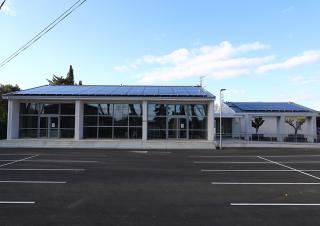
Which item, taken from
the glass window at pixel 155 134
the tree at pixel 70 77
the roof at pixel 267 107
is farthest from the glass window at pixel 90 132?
the tree at pixel 70 77

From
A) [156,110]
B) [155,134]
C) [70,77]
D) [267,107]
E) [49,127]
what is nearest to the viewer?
[155,134]

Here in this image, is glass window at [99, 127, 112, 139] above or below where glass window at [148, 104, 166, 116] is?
below

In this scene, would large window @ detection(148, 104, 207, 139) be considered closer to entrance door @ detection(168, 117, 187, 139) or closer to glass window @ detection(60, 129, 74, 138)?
entrance door @ detection(168, 117, 187, 139)

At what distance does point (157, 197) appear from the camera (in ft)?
33.7

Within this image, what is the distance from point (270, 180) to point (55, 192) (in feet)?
24.3

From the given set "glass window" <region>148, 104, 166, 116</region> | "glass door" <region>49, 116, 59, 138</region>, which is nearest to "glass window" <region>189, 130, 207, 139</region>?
"glass window" <region>148, 104, 166, 116</region>

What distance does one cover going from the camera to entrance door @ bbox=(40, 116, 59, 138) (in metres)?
36.3

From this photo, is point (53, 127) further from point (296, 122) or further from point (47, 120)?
point (296, 122)

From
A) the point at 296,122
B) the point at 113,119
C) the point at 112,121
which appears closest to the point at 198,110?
the point at 113,119

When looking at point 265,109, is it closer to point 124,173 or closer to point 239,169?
point 239,169

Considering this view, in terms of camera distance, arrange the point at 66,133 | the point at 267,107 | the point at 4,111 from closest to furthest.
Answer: the point at 66,133, the point at 4,111, the point at 267,107

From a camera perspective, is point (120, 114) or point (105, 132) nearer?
point (120, 114)

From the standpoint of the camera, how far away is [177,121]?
1431 inches

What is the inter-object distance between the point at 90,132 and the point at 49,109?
4.53 m
